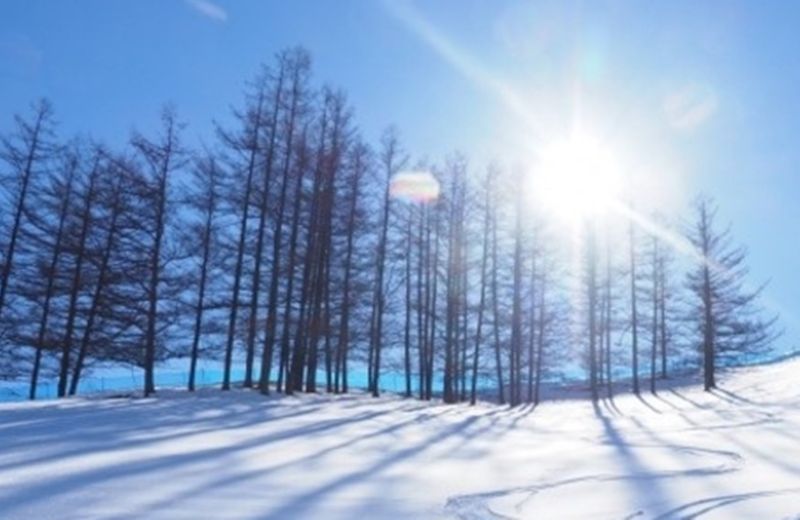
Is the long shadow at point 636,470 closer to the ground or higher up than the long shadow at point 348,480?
higher up

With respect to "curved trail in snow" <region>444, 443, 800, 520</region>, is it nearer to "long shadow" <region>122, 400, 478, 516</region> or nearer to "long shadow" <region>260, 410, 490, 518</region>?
"long shadow" <region>260, 410, 490, 518</region>

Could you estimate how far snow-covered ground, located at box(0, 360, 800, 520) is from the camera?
4859mm

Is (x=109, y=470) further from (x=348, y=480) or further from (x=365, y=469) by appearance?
(x=365, y=469)

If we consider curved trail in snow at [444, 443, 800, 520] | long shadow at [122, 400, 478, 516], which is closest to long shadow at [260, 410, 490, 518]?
long shadow at [122, 400, 478, 516]

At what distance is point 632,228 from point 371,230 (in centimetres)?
1428

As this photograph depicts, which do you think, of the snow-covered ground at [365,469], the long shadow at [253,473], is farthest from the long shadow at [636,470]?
the long shadow at [253,473]

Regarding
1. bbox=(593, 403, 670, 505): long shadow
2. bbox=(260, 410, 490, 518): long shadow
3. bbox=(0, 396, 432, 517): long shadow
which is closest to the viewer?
bbox=(0, 396, 432, 517): long shadow

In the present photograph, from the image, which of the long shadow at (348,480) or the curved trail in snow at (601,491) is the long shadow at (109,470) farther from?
the curved trail in snow at (601,491)

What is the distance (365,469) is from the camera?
22.4 feet

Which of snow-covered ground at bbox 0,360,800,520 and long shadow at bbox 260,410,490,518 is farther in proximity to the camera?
Result: snow-covered ground at bbox 0,360,800,520

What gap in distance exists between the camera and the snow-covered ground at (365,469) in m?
4.86

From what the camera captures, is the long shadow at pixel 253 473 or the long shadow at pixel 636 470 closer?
the long shadow at pixel 253 473

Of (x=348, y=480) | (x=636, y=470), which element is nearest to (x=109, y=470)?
(x=348, y=480)

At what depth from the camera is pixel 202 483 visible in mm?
5477
